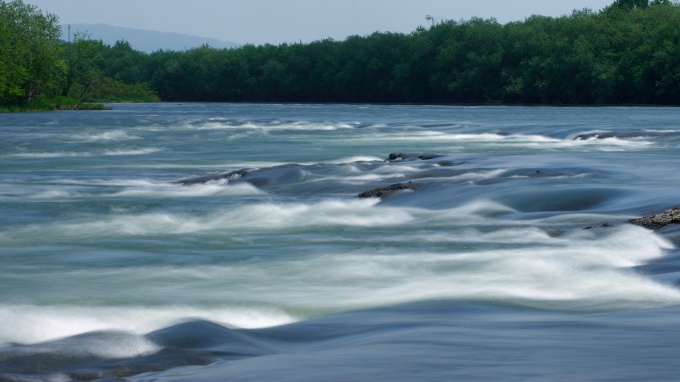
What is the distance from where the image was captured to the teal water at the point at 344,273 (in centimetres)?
628

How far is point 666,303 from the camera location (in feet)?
26.8

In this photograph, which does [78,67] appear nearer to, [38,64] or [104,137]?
[38,64]

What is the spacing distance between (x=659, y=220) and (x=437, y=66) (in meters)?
97.2

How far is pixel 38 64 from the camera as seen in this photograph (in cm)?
6875

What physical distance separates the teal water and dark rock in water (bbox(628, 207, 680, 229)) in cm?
32

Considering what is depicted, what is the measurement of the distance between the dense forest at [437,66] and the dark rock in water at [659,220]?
56294 millimetres

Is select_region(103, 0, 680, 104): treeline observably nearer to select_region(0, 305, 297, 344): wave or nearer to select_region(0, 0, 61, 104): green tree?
select_region(0, 0, 61, 104): green tree

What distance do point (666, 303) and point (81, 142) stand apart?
91.4 feet

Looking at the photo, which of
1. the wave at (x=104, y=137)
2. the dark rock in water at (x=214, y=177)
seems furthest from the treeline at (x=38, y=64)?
the dark rock in water at (x=214, y=177)

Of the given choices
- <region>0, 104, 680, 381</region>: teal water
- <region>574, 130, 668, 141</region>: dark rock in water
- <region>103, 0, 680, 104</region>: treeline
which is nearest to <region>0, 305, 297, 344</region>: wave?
<region>0, 104, 680, 381</region>: teal water

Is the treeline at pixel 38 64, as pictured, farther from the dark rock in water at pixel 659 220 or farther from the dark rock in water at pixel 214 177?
the dark rock in water at pixel 659 220

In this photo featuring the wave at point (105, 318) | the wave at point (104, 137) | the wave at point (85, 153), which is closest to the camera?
the wave at point (105, 318)

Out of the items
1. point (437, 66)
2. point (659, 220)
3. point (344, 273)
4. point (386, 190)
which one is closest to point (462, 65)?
point (437, 66)

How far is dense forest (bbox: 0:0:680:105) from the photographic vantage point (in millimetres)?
80125
